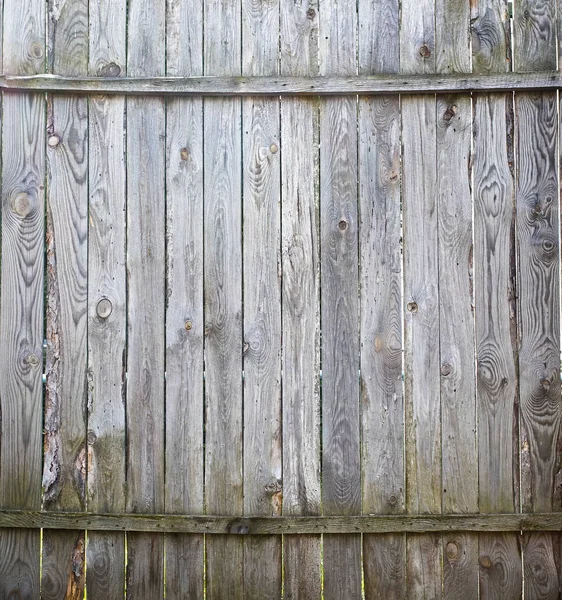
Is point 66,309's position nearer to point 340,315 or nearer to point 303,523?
point 340,315

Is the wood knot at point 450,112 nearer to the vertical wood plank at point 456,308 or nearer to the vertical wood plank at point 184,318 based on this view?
the vertical wood plank at point 456,308

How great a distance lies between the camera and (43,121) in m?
2.55

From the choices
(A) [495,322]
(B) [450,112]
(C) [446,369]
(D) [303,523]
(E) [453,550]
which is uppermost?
(B) [450,112]

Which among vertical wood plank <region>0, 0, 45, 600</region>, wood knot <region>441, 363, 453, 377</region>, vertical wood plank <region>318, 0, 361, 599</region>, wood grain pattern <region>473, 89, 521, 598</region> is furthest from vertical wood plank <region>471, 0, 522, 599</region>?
vertical wood plank <region>0, 0, 45, 600</region>

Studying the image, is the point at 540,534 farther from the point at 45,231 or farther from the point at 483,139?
the point at 45,231

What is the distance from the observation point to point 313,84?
249cm

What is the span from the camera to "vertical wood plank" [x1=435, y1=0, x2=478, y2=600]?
8.22ft

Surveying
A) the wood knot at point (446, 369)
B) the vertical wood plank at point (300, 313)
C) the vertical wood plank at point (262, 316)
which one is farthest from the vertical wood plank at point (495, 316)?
the vertical wood plank at point (262, 316)

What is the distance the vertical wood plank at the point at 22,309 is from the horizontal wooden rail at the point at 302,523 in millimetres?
180

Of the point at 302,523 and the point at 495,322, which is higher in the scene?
the point at 495,322

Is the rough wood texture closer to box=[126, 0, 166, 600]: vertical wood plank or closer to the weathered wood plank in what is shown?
the weathered wood plank

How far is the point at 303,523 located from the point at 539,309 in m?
1.20

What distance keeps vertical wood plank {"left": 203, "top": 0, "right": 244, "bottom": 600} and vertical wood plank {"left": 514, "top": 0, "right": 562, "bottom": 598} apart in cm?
107

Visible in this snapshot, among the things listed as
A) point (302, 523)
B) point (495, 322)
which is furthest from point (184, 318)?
point (495, 322)
